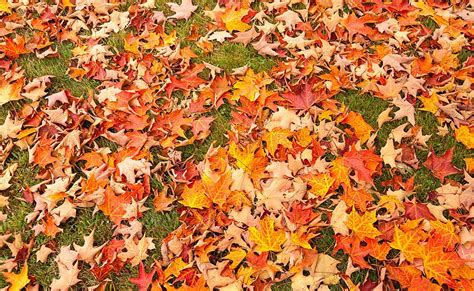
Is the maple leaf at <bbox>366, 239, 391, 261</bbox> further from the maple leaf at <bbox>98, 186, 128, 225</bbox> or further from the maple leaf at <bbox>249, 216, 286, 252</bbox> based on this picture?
the maple leaf at <bbox>98, 186, 128, 225</bbox>

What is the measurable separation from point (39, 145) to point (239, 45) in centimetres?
159

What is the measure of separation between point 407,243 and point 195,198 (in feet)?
3.74

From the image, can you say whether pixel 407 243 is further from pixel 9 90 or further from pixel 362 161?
pixel 9 90

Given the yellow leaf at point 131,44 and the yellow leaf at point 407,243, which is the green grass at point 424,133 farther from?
the yellow leaf at point 131,44

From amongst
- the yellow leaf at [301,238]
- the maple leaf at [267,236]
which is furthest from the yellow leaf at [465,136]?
the maple leaf at [267,236]

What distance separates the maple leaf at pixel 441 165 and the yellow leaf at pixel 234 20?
167cm

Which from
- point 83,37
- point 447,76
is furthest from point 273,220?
point 83,37

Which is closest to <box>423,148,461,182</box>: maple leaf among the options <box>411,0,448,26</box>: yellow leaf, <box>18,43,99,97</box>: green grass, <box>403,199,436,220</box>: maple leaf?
<box>403,199,436,220</box>: maple leaf

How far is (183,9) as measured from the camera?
386cm

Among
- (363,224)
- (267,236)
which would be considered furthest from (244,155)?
(363,224)

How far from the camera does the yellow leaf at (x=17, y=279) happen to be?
241cm

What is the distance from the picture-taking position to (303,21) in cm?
369

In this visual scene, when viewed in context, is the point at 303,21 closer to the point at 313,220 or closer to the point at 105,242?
the point at 313,220

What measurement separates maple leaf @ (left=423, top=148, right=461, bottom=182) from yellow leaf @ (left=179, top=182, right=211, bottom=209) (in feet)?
4.30
